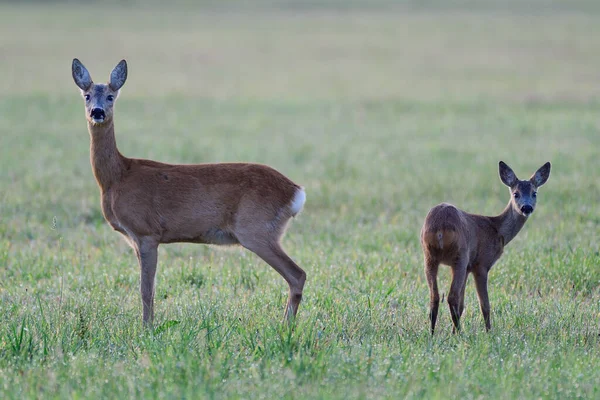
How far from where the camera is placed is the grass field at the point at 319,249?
202 inches

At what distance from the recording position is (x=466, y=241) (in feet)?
21.3

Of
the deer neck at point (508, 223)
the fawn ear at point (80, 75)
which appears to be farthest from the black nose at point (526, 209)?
the fawn ear at point (80, 75)

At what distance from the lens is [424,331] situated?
6.23 m

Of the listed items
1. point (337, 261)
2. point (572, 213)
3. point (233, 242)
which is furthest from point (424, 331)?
point (572, 213)

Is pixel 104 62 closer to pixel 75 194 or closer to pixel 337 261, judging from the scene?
pixel 75 194

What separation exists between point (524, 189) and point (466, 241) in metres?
0.93

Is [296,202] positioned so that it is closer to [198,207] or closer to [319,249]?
[198,207]

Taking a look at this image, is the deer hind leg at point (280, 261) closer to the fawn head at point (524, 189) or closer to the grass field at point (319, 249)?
the grass field at point (319, 249)

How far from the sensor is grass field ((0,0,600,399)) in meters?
5.12

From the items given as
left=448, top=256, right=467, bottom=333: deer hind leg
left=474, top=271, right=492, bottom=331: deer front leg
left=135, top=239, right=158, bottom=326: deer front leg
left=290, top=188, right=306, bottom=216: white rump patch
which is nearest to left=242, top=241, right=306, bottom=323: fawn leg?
left=290, top=188, right=306, bottom=216: white rump patch

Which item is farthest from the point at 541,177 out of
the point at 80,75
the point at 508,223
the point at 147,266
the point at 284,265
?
the point at 80,75

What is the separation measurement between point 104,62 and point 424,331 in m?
29.6

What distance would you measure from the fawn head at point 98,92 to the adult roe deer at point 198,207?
1 cm

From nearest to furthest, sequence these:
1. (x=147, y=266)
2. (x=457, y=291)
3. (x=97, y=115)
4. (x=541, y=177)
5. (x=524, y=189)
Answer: (x=457, y=291) → (x=147, y=266) → (x=97, y=115) → (x=524, y=189) → (x=541, y=177)
